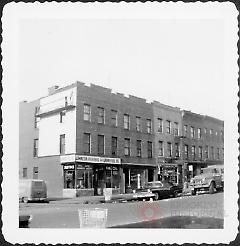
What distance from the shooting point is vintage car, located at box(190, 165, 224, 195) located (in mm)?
7750

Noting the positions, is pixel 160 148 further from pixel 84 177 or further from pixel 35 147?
pixel 35 147

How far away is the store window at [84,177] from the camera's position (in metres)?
7.85

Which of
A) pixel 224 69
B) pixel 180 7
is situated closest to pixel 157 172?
pixel 224 69

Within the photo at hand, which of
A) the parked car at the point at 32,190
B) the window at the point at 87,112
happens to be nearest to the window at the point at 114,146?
the window at the point at 87,112

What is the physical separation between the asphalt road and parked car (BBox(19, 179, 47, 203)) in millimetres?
78

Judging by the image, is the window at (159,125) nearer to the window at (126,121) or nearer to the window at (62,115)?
the window at (126,121)

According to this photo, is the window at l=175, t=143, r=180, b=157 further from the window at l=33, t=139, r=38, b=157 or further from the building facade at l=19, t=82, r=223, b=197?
the window at l=33, t=139, r=38, b=157

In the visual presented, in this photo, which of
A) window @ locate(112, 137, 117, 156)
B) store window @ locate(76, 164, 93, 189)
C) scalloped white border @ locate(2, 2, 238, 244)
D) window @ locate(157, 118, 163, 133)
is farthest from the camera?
window @ locate(157, 118, 163, 133)

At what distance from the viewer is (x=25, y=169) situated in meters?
7.78

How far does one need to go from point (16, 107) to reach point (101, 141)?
1082 millimetres

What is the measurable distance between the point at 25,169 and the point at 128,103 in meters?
1.47

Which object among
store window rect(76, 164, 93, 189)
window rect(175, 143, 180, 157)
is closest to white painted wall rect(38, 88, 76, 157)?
store window rect(76, 164, 93, 189)

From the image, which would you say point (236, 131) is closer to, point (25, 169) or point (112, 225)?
point (112, 225)

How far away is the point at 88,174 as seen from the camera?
790 centimetres
